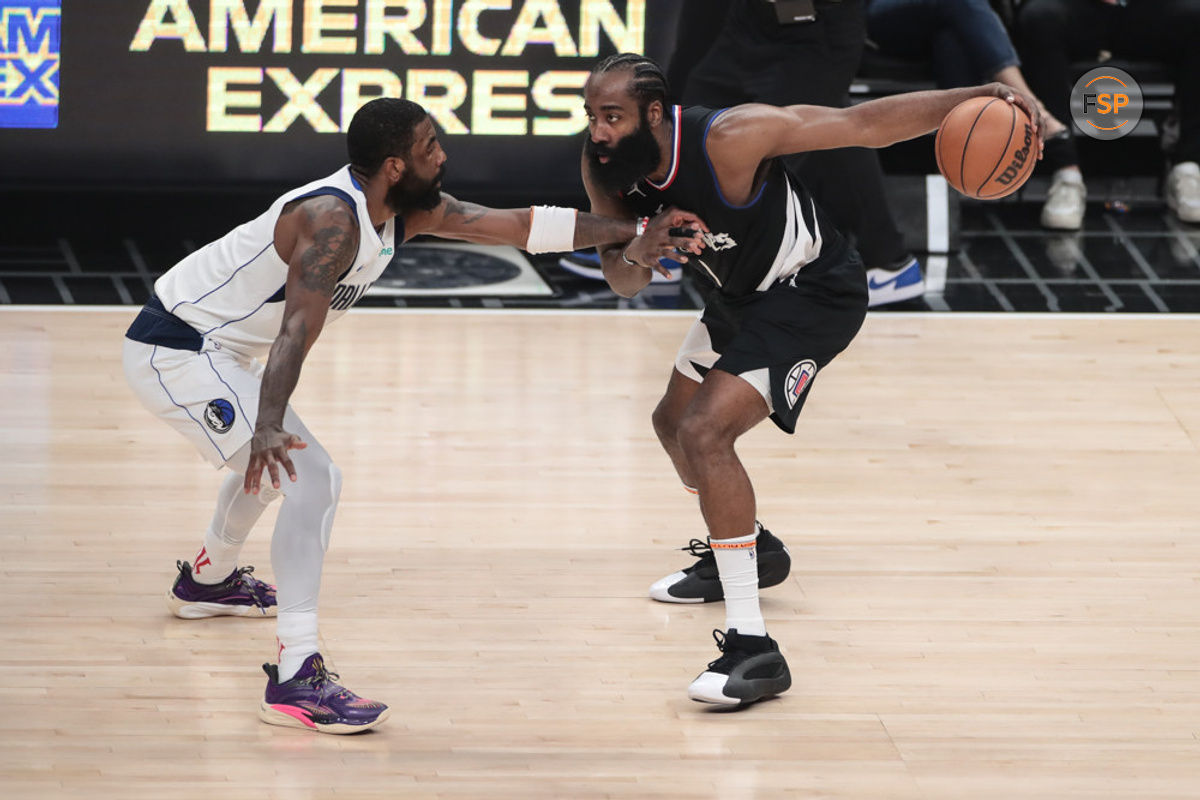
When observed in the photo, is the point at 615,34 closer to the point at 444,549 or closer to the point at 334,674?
the point at 444,549

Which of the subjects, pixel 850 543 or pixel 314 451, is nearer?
pixel 314 451

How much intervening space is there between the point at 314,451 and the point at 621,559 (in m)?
1.35

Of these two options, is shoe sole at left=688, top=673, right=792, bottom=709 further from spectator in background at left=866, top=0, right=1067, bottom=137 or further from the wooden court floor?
spectator in background at left=866, top=0, right=1067, bottom=137

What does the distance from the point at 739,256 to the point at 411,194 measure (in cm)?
92

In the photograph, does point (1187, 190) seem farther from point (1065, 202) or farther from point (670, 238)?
point (670, 238)

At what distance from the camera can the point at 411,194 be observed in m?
4.15

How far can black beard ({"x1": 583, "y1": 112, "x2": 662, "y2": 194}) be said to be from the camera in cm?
443

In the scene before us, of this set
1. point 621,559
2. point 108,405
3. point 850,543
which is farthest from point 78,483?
point 850,543

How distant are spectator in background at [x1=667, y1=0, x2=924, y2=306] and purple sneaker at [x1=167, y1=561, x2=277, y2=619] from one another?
11.6ft

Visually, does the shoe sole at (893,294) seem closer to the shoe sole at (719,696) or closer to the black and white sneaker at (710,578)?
the black and white sneaker at (710,578)

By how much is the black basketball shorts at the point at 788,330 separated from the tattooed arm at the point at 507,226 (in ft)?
1.13

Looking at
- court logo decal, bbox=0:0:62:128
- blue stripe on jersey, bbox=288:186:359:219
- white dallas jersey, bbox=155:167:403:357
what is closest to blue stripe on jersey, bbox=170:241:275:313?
white dallas jersey, bbox=155:167:403:357

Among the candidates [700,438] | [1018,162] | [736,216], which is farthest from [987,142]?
[700,438]

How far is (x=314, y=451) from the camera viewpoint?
4.14 meters
